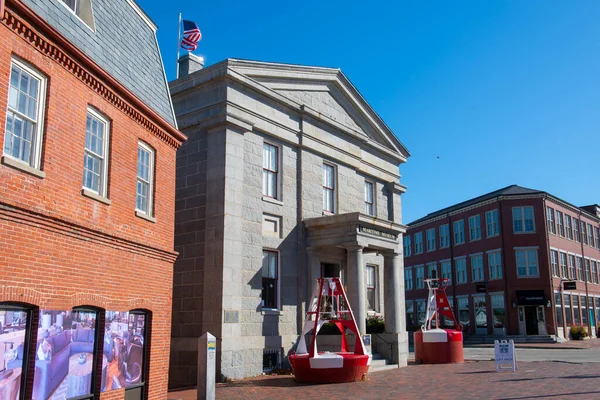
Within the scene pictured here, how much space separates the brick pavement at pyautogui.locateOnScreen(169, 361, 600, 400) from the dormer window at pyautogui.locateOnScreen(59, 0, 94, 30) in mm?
8965

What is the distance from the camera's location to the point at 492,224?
162 feet

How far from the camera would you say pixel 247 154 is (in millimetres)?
19969

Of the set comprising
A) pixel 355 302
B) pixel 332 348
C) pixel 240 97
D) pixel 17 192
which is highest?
pixel 240 97

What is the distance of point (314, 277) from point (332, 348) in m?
2.80

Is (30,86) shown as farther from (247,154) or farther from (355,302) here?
(355,302)

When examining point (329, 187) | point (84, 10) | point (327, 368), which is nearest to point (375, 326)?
point (329, 187)

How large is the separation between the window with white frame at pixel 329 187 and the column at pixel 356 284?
11.2 ft

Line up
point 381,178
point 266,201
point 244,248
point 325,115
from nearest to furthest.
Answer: point 244,248 < point 266,201 < point 325,115 < point 381,178

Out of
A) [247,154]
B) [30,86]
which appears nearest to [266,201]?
[247,154]

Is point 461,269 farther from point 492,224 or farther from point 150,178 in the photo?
point 150,178

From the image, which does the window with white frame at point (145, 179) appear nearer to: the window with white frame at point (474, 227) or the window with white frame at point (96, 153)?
the window with white frame at point (96, 153)

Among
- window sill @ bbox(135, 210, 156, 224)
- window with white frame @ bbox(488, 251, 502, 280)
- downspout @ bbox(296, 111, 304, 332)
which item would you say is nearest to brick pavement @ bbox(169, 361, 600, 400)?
downspout @ bbox(296, 111, 304, 332)

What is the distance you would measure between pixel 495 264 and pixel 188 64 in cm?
3494

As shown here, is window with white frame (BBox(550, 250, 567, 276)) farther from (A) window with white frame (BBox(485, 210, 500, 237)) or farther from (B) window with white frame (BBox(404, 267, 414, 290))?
(B) window with white frame (BBox(404, 267, 414, 290))
